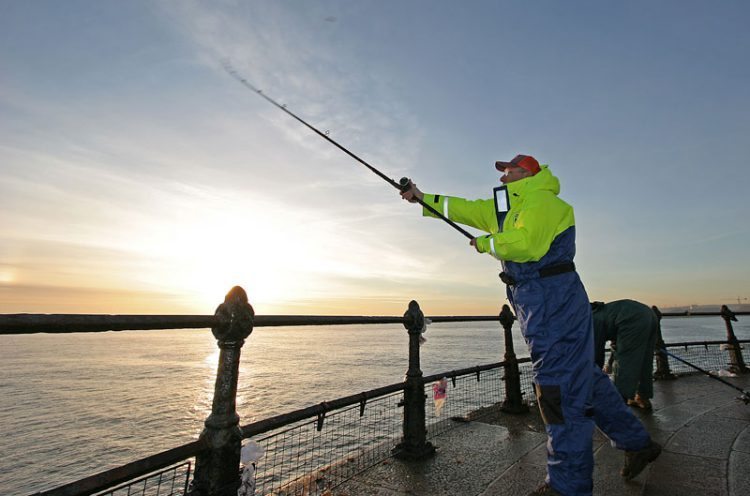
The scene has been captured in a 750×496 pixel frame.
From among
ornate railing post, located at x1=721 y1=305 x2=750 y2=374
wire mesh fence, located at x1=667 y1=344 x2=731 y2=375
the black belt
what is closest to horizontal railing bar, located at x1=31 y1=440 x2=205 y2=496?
the black belt

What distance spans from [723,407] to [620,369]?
2530mm

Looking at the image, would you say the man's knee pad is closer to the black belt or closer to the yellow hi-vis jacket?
the black belt

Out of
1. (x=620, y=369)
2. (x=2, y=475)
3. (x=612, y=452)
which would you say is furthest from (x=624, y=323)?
(x=2, y=475)

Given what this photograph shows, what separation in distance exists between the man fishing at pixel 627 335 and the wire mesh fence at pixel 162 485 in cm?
362

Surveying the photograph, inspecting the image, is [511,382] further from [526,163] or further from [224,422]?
[224,422]

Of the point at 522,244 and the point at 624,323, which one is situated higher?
the point at 522,244

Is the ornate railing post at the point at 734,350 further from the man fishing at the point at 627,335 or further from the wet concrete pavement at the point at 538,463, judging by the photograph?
the man fishing at the point at 627,335

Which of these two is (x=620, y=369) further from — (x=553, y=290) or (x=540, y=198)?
(x=540, y=198)

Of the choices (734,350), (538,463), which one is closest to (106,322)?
(538,463)

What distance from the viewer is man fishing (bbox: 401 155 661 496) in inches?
88.4

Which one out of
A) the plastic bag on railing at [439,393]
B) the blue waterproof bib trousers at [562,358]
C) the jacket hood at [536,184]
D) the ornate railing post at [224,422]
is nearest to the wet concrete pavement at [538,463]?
the plastic bag on railing at [439,393]

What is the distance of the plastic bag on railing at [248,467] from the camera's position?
194 cm

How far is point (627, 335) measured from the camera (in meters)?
3.77

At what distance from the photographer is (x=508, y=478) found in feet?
9.25
